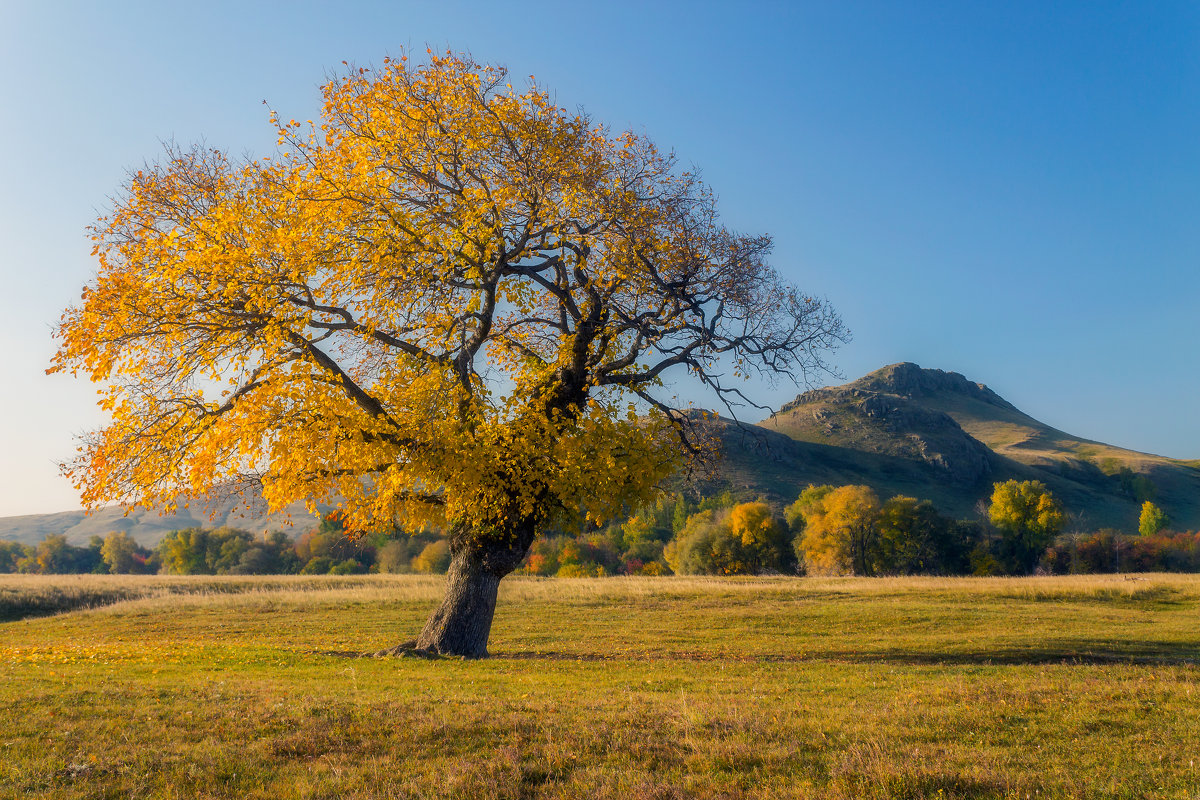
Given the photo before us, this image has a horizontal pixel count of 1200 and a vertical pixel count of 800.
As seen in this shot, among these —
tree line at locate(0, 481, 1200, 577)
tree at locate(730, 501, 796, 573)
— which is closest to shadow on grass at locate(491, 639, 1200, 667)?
tree line at locate(0, 481, 1200, 577)

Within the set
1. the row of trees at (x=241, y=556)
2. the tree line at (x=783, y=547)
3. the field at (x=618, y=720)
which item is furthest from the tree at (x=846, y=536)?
the row of trees at (x=241, y=556)

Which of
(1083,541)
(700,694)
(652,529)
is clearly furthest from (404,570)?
(700,694)

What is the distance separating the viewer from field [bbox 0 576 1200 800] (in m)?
6.06

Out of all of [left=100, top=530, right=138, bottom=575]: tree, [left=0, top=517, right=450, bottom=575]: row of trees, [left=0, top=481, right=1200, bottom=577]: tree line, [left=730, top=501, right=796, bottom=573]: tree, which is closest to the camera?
[left=0, top=481, right=1200, bottom=577]: tree line

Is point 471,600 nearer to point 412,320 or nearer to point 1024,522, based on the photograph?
point 412,320

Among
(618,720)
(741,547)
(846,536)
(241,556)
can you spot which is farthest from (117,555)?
(618,720)

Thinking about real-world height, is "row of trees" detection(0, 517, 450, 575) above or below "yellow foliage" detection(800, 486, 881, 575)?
below

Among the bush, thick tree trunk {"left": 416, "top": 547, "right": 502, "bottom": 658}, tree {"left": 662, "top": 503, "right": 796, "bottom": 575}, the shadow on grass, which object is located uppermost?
thick tree trunk {"left": 416, "top": 547, "right": 502, "bottom": 658}

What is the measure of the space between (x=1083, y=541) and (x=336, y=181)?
112 m

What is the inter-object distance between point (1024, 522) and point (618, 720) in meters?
Answer: 103

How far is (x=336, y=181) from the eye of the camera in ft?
50.4

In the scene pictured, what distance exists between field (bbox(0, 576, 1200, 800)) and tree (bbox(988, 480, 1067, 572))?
3162 inches

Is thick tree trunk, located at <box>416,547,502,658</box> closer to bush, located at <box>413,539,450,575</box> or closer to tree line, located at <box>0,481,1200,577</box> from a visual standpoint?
tree line, located at <box>0,481,1200,577</box>

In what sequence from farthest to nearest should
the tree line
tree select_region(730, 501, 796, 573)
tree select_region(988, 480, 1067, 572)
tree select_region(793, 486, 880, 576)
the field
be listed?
tree select_region(988, 480, 1067, 572), tree select_region(730, 501, 796, 573), the tree line, tree select_region(793, 486, 880, 576), the field
